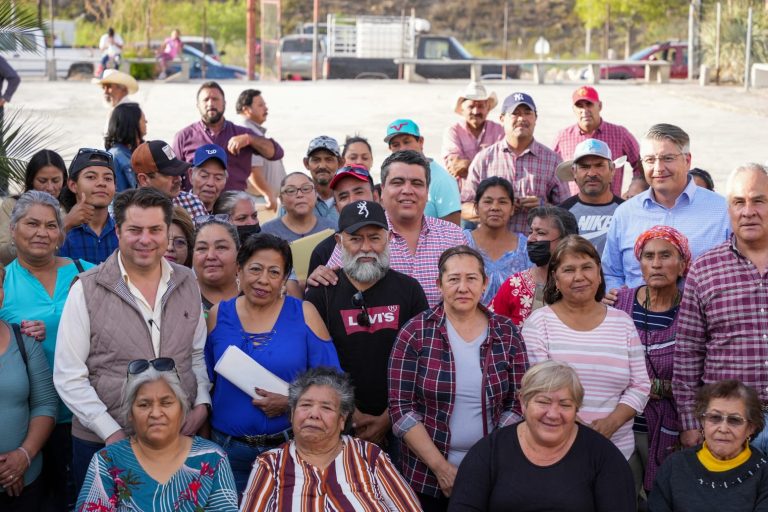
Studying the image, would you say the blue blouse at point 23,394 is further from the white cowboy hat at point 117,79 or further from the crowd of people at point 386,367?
the white cowboy hat at point 117,79

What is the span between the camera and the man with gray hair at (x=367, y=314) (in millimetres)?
5215

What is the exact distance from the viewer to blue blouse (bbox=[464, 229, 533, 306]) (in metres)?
6.09

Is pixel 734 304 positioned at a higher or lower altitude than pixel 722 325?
higher

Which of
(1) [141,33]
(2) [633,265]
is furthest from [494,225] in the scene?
(1) [141,33]

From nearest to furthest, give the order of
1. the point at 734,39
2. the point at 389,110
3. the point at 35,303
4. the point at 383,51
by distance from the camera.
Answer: the point at 35,303 → the point at 389,110 → the point at 734,39 → the point at 383,51

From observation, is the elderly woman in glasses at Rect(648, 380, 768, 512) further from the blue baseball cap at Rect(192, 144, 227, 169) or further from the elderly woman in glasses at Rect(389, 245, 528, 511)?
the blue baseball cap at Rect(192, 144, 227, 169)

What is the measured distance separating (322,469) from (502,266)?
1.97m

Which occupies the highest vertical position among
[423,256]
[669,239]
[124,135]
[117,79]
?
[117,79]

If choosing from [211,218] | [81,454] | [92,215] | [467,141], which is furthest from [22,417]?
[467,141]

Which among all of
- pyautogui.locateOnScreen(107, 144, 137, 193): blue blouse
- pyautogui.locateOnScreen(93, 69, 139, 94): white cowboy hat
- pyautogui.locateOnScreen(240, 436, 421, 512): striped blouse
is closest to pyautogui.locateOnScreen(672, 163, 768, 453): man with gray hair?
pyautogui.locateOnScreen(240, 436, 421, 512): striped blouse

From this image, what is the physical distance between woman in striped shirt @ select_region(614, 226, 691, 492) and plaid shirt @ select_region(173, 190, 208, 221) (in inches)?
110

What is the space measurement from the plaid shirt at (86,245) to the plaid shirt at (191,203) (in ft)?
2.63

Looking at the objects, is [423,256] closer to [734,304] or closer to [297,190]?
[297,190]

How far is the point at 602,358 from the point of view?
490 cm
